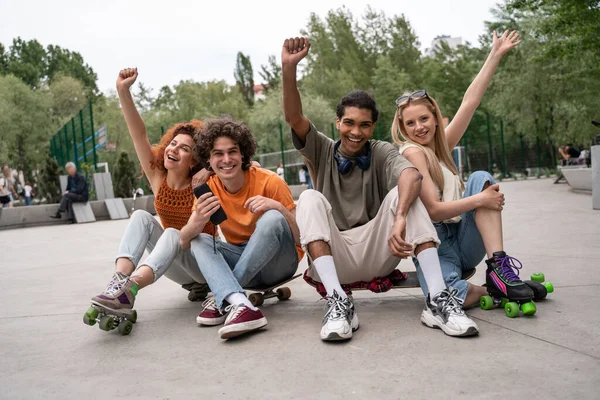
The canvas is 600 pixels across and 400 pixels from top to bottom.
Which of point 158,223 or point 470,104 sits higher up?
point 470,104

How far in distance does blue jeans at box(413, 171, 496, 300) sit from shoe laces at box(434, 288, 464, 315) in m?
0.25

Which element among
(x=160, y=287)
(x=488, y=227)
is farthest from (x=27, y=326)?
(x=488, y=227)

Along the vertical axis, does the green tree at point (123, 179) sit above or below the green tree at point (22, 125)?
below

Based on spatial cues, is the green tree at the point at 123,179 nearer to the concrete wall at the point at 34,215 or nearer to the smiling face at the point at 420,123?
the concrete wall at the point at 34,215

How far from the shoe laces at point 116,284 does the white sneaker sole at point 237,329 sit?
69 centimetres

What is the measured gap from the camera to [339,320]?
268 cm

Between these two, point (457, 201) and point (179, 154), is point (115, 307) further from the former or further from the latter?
point (457, 201)

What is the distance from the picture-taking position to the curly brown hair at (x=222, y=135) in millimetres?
3301

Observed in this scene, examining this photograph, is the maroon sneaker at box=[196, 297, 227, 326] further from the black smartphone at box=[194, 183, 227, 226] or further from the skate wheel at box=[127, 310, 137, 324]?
the black smartphone at box=[194, 183, 227, 226]

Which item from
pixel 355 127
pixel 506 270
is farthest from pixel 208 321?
pixel 506 270

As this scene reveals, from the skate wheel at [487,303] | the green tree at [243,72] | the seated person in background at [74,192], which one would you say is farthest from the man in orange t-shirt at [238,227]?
the green tree at [243,72]

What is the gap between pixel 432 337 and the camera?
2.65m

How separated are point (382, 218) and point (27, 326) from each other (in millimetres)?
2341

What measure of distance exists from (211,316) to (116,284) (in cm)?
56
